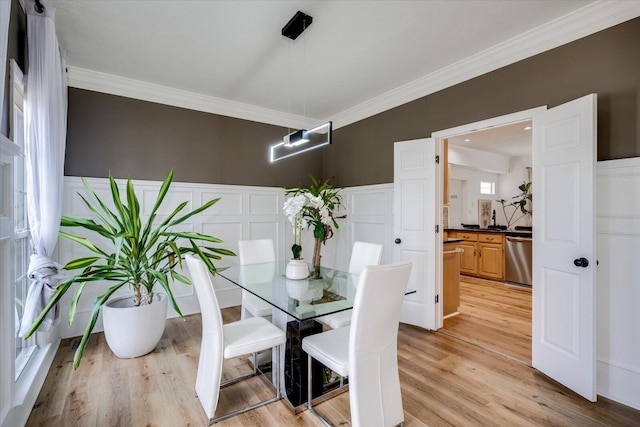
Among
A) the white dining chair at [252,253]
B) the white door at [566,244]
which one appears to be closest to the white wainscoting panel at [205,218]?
the white dining chair at [252,253]

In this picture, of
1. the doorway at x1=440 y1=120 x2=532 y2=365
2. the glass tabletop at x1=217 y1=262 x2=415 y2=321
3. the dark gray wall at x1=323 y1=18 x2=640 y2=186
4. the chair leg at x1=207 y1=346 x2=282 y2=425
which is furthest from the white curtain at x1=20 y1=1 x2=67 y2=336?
the doorway at x1=440 y1=120 x2=532 y2=365

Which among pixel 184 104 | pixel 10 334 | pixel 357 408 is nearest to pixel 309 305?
pixel 357 408

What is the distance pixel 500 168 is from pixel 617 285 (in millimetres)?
5362

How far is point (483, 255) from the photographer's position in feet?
18.4

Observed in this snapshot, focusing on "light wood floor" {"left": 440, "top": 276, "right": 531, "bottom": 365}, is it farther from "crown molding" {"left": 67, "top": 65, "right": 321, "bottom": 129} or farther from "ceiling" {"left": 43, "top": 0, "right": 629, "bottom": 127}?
"crown molding" {"left": 67, "top": 65, "right": 321, "bottom": 129}

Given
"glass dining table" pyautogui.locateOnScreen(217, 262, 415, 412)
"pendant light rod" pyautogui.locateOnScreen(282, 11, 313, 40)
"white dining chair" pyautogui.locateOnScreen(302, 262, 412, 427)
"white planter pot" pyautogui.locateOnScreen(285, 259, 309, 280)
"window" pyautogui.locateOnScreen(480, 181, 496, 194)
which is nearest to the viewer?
"white dining chair" pyautogui.locateOnScreen(302, 262, 412, 427)

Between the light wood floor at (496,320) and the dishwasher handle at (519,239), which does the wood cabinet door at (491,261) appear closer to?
the dishwasher handle at (519,239)

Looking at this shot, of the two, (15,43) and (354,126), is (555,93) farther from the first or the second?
(15,43)

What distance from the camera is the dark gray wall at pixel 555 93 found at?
2.04 m

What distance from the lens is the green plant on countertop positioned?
6136mm

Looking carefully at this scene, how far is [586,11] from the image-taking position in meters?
2.16

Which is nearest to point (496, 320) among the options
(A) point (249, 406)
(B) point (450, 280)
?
(B) point (450, 280)

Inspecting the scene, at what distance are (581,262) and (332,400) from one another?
194 centimetres

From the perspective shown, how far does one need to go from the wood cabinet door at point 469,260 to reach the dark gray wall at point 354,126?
10.1ft
